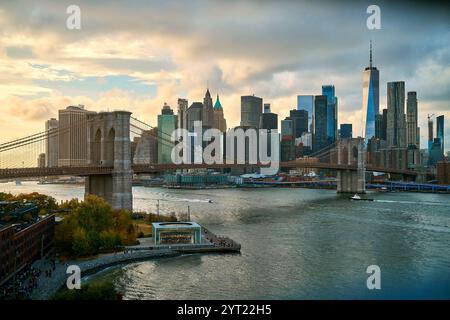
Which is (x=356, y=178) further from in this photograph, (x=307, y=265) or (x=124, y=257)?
(x=124, y=257)

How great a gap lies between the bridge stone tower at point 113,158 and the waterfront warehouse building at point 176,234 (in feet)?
26.0

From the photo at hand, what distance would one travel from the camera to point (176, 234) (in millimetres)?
24609

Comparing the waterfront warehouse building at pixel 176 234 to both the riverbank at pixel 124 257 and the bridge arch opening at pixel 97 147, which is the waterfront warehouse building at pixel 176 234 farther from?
the bridge arch opening at pixel 97 147

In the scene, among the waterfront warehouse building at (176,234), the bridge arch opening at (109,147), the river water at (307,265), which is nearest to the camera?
the river water at (307,265)

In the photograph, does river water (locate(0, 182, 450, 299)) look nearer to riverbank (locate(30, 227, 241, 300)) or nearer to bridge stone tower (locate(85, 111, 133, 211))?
riverbank (locate(30, 227, 241, 300))

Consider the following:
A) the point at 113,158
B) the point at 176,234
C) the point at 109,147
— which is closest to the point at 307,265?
the point at 176,234

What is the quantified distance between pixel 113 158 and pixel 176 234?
36.9ft

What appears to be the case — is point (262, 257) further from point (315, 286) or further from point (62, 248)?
point (62, 248)

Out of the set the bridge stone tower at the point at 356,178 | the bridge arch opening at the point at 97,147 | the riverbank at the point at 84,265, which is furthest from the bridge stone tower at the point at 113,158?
the bridge stone tower at the point at 356,178

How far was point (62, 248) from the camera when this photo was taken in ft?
71.7

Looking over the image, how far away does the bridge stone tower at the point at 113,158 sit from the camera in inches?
1262

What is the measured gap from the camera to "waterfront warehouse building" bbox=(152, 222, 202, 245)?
2423cm

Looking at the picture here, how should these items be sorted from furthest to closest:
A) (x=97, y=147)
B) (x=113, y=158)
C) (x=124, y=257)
→ (x=97, y=147) → (x=113, y=158) → (x=124, y=257)
